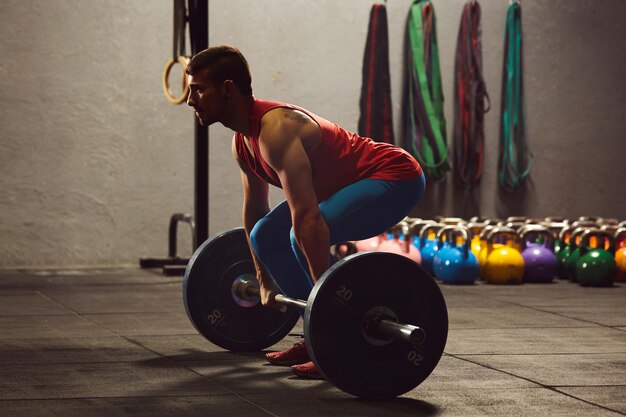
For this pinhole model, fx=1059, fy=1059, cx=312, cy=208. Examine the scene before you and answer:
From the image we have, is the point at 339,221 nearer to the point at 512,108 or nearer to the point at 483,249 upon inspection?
the point at 483,249

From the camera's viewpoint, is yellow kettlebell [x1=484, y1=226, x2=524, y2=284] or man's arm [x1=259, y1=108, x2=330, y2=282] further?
yellow kettlebell [x1=484, y1=226, x2=524, y2=284]

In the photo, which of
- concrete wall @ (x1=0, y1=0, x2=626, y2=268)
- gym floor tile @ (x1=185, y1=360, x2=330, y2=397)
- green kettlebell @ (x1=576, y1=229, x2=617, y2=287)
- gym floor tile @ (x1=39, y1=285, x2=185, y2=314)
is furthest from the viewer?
concrete wall @ (x1=0, y1=0, x2=626, y2=268)

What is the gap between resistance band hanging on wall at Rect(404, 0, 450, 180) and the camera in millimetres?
7590

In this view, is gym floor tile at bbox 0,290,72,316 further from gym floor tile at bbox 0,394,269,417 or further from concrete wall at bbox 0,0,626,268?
gym floor tile at bbox 0,394,269,417

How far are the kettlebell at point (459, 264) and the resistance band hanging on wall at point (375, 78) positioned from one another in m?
1.58

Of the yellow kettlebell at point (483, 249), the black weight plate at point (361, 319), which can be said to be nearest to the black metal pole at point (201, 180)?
the yellow kettlebell at point (483, 249)

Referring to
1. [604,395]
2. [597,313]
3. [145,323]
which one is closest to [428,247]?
[597,313]

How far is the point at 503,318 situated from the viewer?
4.65 meters

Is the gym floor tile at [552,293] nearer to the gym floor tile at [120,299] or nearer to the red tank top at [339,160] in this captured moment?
the gym floor tile at [120,299]

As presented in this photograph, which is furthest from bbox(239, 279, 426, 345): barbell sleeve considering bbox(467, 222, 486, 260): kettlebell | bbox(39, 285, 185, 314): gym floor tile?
bbox(467, 222, 486, 260): kettlebell

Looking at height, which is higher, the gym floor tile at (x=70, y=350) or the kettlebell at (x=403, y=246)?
the kettlebell at (x=403, y=246)

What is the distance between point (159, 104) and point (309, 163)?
4482 mm

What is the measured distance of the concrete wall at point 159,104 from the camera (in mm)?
6945

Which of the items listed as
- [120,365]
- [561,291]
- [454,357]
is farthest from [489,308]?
[120,365]
